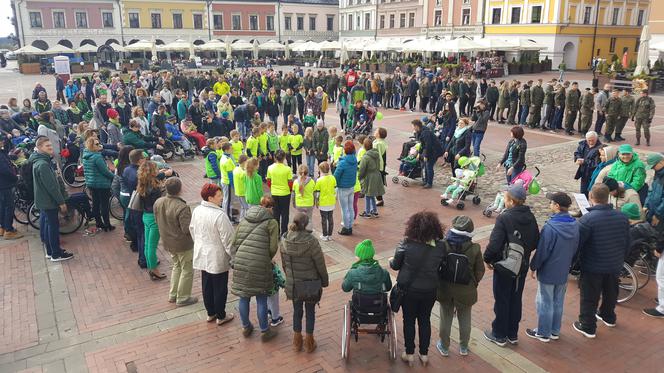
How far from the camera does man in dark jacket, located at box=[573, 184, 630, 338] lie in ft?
17.4

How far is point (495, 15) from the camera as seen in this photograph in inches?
1902

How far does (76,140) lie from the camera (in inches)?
474

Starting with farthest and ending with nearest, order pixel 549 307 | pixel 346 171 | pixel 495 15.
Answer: pixel 495 15, pixel 346 171, pixel 549 307

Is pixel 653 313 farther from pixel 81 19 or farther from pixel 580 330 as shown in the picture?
pixel 81 19

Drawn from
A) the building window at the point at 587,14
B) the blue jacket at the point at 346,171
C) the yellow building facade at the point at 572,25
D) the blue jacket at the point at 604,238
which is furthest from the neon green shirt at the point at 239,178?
the building window at the point at 587,14

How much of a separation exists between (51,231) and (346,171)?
4778mm

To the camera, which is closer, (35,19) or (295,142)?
(295,142)

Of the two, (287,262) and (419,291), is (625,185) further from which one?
(287,262)

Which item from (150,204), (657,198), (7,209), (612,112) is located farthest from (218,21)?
(657,198)

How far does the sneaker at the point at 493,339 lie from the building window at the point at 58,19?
2444 inches

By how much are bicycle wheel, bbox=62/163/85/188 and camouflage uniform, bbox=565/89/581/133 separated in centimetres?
1520

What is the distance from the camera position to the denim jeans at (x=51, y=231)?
7559mm

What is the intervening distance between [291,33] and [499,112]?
54096 millimetres

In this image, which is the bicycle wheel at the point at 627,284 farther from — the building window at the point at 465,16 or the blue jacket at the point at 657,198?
the building window at the point at 465,16
